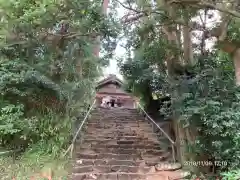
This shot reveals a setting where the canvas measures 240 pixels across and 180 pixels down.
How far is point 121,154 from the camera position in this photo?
5961 millimetres

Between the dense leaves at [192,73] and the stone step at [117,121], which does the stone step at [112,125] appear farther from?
the dense leaves at [192,73]

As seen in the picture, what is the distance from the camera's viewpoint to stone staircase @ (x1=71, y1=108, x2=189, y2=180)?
509 cm

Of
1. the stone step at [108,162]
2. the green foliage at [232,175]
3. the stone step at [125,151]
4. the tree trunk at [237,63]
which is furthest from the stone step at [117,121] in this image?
the green foliage at [232,175]

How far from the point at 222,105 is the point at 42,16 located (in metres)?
3.49

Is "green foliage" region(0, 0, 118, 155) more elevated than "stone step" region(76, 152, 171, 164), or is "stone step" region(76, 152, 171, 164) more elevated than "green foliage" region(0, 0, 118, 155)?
"green foliage" region(0, 0, 118, 155)

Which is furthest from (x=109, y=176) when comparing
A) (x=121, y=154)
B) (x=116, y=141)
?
(x=116, y=141)

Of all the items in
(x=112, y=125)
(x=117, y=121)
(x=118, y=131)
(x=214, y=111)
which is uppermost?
(x=214, y=111)

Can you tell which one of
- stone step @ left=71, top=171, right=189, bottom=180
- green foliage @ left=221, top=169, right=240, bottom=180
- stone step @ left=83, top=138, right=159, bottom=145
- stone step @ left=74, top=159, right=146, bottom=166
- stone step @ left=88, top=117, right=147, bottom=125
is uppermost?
stone step @ left=88, top=117, right=147, bottom=125

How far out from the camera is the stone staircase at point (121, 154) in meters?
5.09

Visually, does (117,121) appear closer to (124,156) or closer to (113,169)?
(124,156)

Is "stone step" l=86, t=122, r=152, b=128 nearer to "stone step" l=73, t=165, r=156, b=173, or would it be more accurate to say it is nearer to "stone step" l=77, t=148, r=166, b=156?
"stone step" l=77, t=148, r=166, b=156

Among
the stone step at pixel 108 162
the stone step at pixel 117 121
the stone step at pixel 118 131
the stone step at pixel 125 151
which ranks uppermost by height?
the stone step at pixel 117 121

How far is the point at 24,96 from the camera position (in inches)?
213

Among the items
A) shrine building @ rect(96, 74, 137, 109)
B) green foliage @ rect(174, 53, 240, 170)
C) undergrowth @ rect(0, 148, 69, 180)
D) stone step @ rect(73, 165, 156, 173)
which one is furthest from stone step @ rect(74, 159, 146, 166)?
shrine building @ rect(96, 74, 137, 109)
